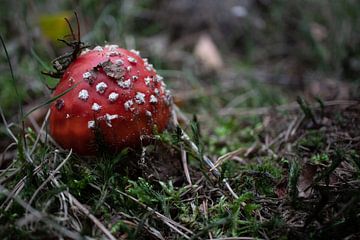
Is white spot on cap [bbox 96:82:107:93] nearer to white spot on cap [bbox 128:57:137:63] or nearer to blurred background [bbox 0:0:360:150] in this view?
white spot on cap [bbox 128:57:137:63]

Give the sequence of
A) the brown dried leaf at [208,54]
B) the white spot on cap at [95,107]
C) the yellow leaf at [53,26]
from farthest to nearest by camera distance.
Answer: the brown dried leaf at [208,54] → the yellow leaf at [53,26] → the white spot on cap at [95,107]

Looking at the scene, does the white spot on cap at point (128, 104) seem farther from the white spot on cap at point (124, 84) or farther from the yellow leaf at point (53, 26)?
the yellow leaf at point (53, 26)

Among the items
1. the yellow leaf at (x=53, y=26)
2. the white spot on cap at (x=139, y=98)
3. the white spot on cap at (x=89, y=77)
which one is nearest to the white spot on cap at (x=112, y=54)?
the white spot on cap at (x=89, y=77)

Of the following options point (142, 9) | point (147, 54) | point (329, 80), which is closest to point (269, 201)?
point (329, 80)

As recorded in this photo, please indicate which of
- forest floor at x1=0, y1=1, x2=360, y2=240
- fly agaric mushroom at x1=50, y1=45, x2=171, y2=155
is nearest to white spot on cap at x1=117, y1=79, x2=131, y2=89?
fly agaric mushroom at x1=50, y1=45, x2=171, y2=155

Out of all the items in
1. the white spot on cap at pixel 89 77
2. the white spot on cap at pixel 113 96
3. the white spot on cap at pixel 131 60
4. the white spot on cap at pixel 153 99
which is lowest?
the white spot on cap at pixel 153 99

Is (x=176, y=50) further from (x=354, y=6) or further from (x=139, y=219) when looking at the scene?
(x=139, y=219)

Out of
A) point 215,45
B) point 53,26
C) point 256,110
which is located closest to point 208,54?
point 215,45
